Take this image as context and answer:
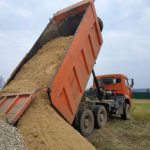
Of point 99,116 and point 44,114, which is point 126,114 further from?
point 44,114

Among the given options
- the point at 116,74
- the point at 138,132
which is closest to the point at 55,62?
the point at 138,132

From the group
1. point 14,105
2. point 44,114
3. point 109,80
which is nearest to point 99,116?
point 109,80

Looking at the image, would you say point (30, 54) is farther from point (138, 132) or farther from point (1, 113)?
point (138, 132)

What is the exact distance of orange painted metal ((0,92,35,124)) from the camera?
28.3 ft

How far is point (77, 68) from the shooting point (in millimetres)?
10648

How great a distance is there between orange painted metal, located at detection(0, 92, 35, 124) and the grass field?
281 cm

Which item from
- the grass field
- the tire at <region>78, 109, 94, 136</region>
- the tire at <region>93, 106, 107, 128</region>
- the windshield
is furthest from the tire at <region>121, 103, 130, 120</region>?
the tire at <region>78, 109, 94, 136</region>

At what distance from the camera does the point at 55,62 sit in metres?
10.3

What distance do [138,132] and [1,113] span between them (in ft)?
19.7

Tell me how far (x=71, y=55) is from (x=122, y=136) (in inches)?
154

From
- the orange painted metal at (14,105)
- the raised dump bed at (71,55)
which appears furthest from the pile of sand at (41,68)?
the orange painted metal at (14,105)

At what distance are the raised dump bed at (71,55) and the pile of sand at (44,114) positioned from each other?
223 millimetres

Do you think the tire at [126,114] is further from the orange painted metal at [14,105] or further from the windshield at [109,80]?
the orange painted metal at [14,105]

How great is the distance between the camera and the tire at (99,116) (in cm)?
1275
